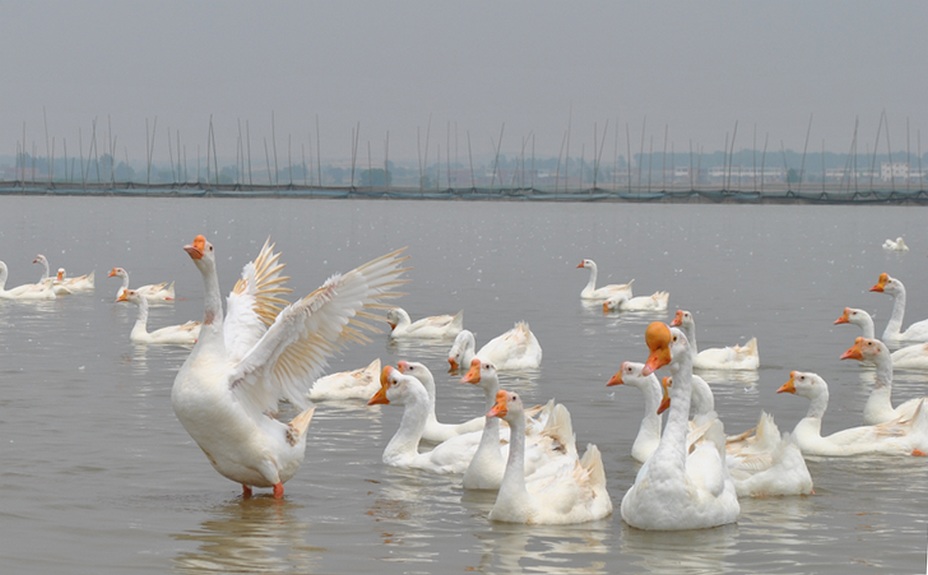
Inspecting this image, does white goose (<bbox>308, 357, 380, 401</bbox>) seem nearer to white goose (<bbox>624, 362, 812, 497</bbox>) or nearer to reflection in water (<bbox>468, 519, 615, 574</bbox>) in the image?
white goose (<bbox>624, 362, 812, 497</bbox>)

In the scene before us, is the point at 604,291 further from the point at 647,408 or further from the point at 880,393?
the point at 647,408

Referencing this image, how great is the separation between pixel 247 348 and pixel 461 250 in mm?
45422

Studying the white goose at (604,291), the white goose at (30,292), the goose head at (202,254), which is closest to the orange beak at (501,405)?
the goose head at (202,254)

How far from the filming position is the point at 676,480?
11398 mm

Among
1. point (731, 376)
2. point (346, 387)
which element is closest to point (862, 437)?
point (731, 376)

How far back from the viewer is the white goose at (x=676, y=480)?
37.3 ft

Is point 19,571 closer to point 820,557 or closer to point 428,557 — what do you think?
point 428,557

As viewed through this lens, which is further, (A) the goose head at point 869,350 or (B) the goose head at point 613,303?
(B) the goose head at point 613,303

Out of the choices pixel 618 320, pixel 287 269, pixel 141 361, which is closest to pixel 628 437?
pixel 141 361

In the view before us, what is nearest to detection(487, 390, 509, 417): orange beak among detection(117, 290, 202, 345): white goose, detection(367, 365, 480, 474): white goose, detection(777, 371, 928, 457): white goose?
detection(367, 365, 480, 474): white goose

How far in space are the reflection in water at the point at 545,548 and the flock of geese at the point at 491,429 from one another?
0.50ft

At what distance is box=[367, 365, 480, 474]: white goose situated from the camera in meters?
14.1

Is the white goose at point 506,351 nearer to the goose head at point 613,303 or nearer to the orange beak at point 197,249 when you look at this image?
the orange beak at point 197,249

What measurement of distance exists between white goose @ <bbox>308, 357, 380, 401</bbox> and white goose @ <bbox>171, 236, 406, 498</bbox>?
16.9ft
